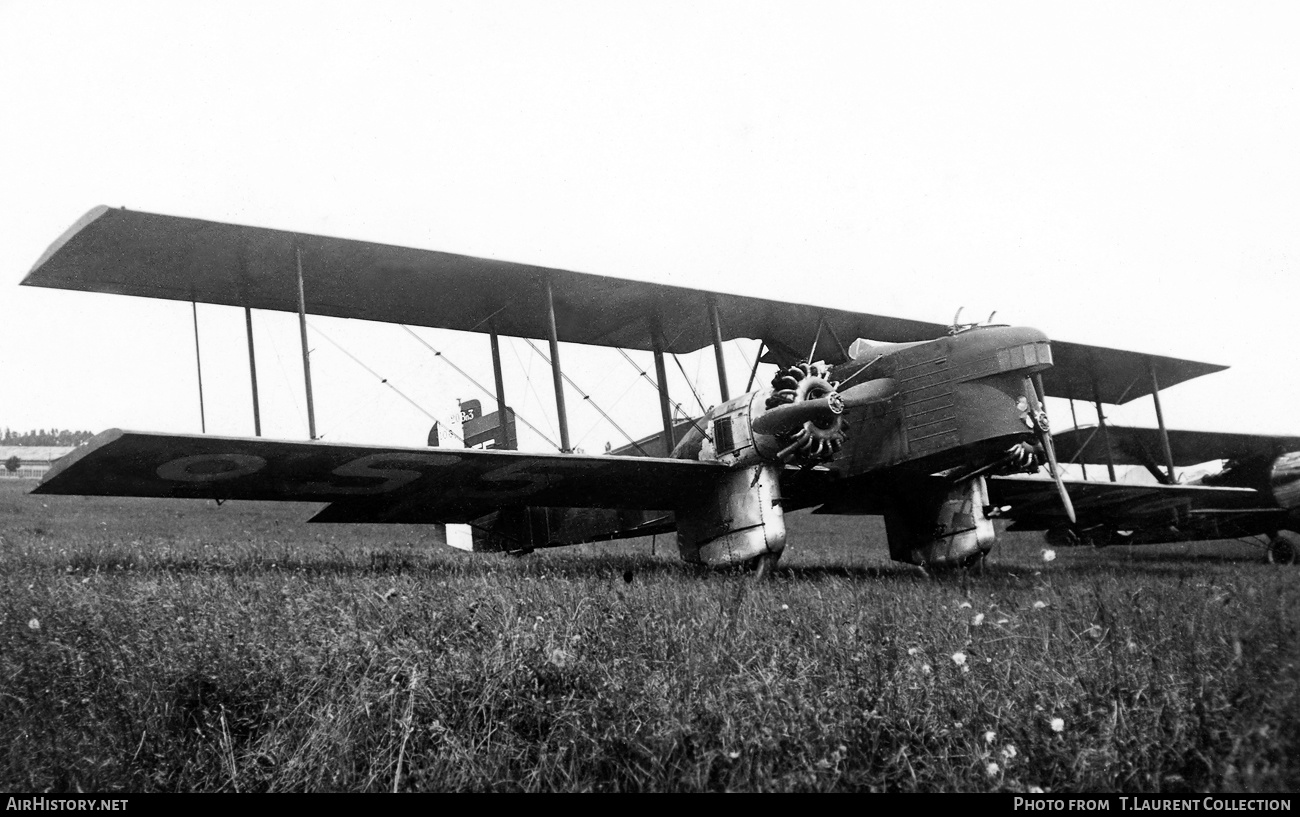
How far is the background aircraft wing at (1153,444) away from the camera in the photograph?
51.2 feet

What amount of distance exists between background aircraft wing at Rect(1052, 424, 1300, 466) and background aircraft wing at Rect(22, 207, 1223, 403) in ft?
5.74

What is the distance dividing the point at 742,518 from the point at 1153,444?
11056mm

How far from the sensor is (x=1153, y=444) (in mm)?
16109

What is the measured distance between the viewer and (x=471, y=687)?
3789mm

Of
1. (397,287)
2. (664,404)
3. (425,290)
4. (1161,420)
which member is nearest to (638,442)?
(664,404)

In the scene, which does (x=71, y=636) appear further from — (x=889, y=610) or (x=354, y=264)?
(x=354, y=264)

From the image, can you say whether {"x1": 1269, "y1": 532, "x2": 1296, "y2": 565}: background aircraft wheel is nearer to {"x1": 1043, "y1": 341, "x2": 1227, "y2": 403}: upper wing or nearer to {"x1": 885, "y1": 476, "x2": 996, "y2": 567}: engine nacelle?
{"x1": 1043, "y1": 341, "x2": 1227, "y2": 403}: upper wing

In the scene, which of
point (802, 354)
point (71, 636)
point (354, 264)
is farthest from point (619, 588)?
point (802, 354)

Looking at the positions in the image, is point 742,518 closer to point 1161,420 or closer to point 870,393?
point 870,393

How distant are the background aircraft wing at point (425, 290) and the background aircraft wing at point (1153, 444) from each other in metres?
1.75

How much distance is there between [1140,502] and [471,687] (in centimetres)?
1318

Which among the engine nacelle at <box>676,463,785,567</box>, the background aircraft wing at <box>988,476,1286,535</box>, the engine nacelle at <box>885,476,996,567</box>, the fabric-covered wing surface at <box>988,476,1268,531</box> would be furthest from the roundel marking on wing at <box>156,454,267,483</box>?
the fabric-covered wing surface at <box>988,476,1268,531</box>

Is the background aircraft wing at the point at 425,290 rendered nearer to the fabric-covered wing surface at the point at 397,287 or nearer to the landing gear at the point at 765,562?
the fabric-covered wing surface at the point at 397,287
